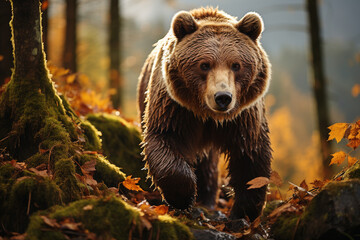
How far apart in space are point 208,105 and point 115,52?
29.0 feet

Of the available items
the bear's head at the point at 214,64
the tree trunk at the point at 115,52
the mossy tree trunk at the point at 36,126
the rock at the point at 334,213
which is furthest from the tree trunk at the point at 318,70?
the rock at the point at 334,213

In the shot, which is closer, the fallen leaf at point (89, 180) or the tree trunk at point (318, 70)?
the fallen leaf at point (89, 180)

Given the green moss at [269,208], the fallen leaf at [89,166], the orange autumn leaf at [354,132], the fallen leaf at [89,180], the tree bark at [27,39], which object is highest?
the tree bark at [27,39]

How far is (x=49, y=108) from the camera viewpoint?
4.30 meters

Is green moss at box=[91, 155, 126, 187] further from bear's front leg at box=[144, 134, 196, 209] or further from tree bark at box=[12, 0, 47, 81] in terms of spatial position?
tree bark at box=[12, 0, 47, 81]

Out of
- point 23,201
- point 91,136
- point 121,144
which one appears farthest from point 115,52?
point 23,201

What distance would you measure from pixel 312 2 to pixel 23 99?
9178 millimetres

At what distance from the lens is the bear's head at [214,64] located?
175 inches

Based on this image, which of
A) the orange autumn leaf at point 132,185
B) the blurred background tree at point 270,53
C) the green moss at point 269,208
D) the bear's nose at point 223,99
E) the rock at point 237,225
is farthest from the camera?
the blurred background tree at point 270,53

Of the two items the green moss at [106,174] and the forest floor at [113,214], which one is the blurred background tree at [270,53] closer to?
the green moss at [106,174]

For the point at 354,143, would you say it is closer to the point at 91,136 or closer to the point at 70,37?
the point at 91,136

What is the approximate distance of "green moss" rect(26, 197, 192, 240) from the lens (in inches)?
111

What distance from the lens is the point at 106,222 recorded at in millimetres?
2924

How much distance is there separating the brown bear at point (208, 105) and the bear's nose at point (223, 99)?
0.01m
